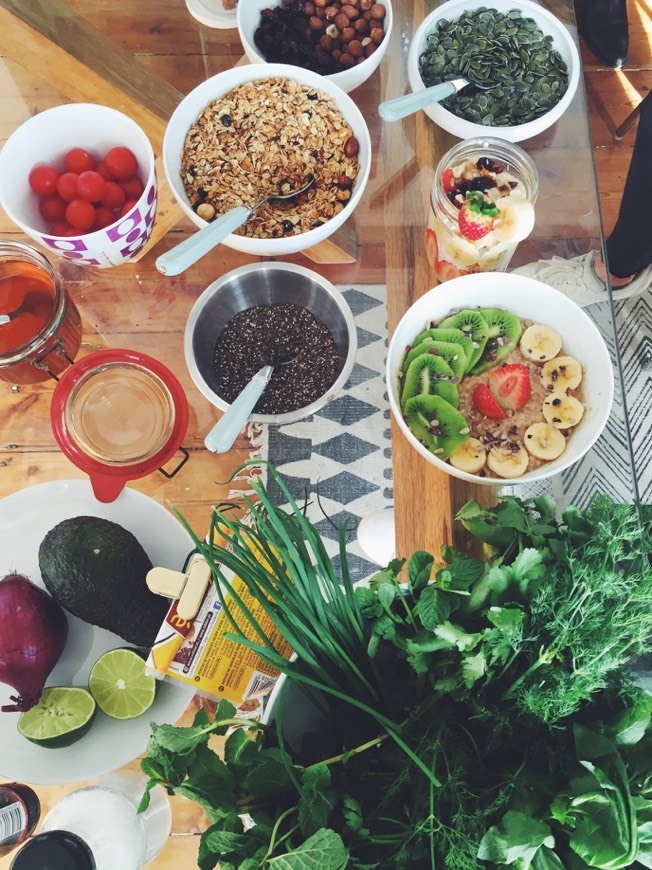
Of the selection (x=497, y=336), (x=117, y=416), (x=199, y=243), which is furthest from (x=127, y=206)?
(x=497, y=336)

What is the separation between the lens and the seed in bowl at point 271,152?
86 centimetres

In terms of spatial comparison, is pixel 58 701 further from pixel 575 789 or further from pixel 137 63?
pixel 137 63

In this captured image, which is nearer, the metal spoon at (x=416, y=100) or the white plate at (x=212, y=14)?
the metal spoon at (x=416, y=100)

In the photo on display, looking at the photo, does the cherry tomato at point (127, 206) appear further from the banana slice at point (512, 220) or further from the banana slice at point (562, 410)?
the banana slice at point (562, 410)

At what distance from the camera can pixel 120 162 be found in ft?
2.73

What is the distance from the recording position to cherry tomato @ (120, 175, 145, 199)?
0.85m

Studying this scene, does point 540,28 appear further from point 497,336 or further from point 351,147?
point 497,336

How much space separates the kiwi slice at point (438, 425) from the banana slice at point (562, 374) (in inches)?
4.8

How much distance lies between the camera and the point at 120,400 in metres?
0.84

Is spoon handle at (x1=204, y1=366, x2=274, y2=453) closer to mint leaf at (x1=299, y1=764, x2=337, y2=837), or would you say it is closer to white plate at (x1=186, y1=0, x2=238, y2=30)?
mint leaf at (x1=299, y1=764, x2=337, y2=837)

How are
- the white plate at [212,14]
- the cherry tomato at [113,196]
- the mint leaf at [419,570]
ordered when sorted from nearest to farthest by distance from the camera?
the mint leaf at [419,570]
the cherry tomato at [113,196]
the white plate at [212,14]

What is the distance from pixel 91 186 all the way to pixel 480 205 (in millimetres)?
451

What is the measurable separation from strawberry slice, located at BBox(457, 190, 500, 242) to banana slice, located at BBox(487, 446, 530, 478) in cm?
24

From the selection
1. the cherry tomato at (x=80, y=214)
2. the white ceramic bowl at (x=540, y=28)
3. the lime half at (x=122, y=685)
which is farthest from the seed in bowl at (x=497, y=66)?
the lime half at (x=122, y=685)
